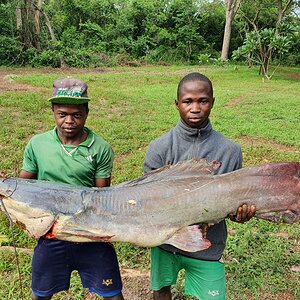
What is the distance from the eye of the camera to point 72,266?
7.72 feet

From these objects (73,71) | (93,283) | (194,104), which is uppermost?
(194,104)

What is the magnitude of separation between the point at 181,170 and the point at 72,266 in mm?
893

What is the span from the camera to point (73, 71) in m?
18.1

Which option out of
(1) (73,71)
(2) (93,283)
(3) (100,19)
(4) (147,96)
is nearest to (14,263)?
(2) (93,283)

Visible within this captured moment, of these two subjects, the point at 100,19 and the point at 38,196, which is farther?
the point at 100,19

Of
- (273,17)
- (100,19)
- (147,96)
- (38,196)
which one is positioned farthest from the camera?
(273,17)

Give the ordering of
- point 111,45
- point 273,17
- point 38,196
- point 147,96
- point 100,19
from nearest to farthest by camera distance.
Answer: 1. point 38,196
2. point 147,96
3. point 111,45
4. point 100,19
5. point 273,17

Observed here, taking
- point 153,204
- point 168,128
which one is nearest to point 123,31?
point 168,128

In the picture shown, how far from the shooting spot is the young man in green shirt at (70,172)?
7.55 ft

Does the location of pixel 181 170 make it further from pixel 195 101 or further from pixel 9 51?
pixel 9 51

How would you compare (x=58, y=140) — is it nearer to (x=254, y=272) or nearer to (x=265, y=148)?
(x=254, y=272)

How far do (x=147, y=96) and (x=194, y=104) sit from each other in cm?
988

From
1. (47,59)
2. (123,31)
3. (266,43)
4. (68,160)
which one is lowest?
(47,59)

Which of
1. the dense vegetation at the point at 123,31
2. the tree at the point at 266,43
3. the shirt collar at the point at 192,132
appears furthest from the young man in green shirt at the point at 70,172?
the dense vegetation at the point at 123,31
